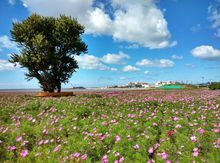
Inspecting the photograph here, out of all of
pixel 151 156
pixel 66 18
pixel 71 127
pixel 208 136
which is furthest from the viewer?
pixel 66 18

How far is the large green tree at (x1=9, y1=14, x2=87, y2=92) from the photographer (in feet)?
101

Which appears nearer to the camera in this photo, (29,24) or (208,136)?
(208,136)

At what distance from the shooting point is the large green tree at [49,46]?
30.9m

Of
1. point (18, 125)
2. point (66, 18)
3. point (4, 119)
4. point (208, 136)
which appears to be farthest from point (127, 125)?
point (66, 18)

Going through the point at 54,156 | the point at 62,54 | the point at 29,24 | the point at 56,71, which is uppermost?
the point at 29,24

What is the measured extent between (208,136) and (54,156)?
3353mm

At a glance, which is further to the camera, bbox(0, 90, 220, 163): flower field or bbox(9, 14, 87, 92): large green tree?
bbox(9, 14, 87, 92): large green tree

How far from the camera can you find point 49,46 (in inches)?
1212

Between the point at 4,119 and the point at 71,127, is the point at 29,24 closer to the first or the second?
the point at 4,119

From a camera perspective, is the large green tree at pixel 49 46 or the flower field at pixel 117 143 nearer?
the flower field at pixel 117 143

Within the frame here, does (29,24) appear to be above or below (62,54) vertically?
above

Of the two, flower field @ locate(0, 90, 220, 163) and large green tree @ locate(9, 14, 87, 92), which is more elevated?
large green tree @ locate(9, 14, 87, 92)

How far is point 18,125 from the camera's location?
8.71 metres

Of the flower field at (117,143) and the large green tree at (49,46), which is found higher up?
the large green tree at (49,46)
